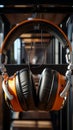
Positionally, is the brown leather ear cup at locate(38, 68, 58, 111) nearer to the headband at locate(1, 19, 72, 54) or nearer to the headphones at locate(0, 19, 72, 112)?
the headphones at locate(0, 19, 72, 112)

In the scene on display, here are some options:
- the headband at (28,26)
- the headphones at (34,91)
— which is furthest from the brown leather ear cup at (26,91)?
the headband at (28,26)

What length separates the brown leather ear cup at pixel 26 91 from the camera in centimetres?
65

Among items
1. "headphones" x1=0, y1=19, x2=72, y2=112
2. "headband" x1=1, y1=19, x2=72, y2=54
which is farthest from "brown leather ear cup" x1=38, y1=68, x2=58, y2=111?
"headband" x1=1, y1=19, x2=72, y2=54

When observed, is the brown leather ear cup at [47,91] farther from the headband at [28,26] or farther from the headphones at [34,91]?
the headband at [28,26]

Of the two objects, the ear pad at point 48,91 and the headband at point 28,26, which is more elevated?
the headband at point 28,26

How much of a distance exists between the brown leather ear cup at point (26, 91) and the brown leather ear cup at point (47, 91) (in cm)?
2

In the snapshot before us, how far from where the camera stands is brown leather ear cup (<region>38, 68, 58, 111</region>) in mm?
656

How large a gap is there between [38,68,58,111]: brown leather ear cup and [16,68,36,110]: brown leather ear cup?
0.07 ft

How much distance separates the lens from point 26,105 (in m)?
0.67

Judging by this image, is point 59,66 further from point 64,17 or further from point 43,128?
point 43,128

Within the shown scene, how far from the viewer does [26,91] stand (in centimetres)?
65

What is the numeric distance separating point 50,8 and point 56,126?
787mm

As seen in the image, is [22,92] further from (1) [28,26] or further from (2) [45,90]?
(1) [28,26]

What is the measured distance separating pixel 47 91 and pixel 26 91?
0.05m
